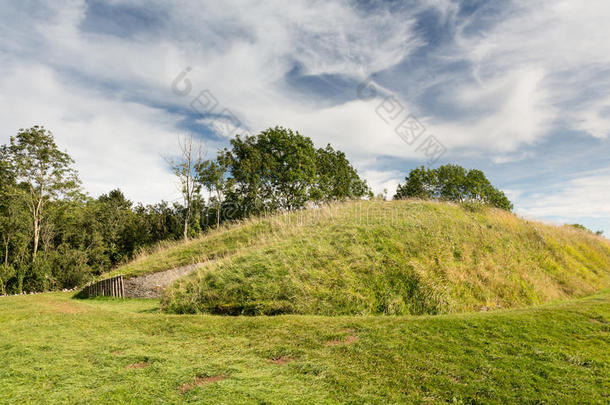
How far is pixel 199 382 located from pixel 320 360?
1712mm

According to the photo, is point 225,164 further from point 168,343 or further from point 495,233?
point 168,343

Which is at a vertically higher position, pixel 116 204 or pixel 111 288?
pixel 116 204

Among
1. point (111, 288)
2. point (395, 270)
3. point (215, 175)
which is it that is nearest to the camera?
point (395, 270)

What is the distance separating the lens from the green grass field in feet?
12.0

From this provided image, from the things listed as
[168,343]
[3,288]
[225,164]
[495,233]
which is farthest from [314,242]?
[225,164]

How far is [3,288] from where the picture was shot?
18312 mm

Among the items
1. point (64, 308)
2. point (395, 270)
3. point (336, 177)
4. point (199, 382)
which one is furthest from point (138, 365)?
point (336, 177)

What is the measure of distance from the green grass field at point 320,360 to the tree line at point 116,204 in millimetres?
19772

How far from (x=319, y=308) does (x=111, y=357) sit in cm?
443

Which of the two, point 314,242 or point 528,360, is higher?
point 314,242

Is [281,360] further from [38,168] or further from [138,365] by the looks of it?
[38,168]

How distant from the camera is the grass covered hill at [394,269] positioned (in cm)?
809

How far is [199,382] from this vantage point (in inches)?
159

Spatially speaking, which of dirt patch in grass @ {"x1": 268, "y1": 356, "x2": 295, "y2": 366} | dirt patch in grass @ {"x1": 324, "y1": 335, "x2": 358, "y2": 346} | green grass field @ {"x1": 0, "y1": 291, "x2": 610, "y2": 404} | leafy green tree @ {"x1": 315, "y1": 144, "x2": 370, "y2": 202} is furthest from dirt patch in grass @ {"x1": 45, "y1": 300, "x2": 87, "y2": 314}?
leafy green tree @ {"x1": 315, "y1": 144, "x2": 370, "y2": 202}
